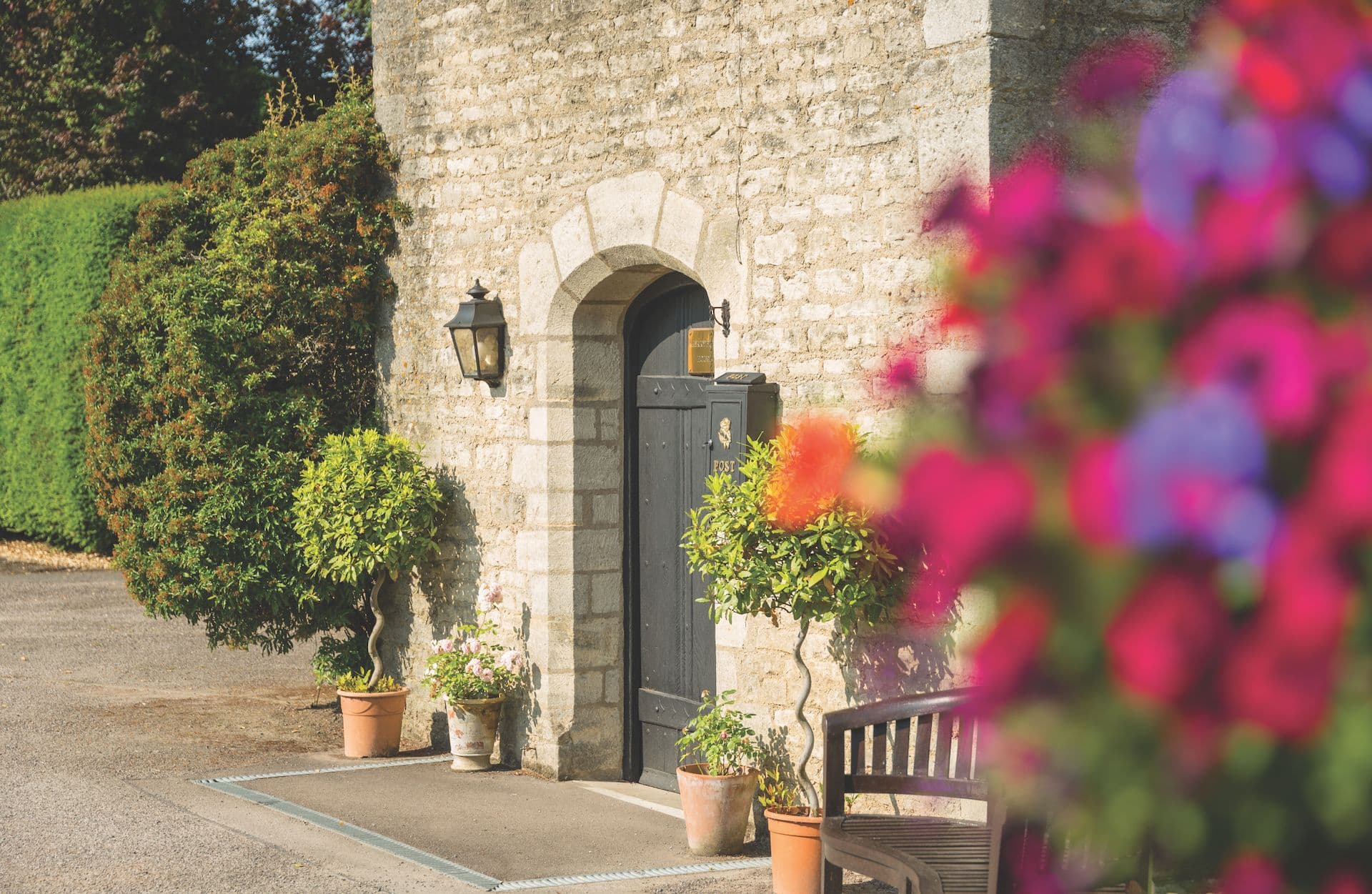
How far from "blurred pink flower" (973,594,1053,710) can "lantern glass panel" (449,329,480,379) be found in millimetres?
6370

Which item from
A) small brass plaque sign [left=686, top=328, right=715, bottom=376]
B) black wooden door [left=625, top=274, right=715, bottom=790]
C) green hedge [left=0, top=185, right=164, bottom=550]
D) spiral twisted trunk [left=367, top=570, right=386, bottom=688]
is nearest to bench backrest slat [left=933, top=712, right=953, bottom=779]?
black wooden door [left=625, top=274, right=715, bottom=790]

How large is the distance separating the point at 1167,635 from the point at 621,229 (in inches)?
228

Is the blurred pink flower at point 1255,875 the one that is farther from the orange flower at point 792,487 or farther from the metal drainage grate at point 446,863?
the metal drainage grate at point 446,863

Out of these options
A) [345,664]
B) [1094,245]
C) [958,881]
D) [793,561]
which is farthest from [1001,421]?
[345,664]

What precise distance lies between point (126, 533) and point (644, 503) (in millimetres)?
3072

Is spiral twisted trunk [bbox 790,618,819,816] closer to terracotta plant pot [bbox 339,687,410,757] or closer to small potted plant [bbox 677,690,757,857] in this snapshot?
small potted plant [bbox 677,690,757,857]

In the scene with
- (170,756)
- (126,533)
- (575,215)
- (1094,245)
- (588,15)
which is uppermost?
(588,15)

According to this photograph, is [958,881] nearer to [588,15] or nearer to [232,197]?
[588,15]

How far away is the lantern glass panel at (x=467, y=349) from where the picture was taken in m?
7.34

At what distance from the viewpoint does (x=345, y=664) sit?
27.7 feet

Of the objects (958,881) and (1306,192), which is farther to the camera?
(958,881)

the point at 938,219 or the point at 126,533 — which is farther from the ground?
the point at 938,219

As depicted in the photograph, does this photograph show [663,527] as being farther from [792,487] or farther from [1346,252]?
[1346,252]

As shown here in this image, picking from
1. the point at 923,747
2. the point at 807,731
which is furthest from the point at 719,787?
the point at 923,747
